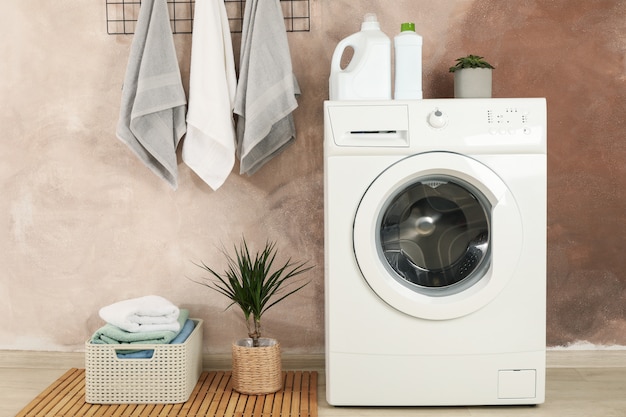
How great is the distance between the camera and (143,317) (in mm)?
2266

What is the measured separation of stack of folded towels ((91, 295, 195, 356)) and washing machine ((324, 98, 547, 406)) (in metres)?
0.51

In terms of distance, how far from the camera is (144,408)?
2.16 metres

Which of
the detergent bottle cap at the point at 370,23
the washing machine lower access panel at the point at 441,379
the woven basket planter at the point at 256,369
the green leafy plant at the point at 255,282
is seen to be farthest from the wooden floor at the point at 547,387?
the detergent bottle cap at the point at 370,23

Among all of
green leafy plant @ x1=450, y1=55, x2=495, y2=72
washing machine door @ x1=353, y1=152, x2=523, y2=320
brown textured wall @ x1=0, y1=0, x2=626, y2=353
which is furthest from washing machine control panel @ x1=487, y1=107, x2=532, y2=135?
brown textured wall @ x1=0, y1=0, x2=626, y2=353

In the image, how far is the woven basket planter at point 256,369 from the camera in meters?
2.25

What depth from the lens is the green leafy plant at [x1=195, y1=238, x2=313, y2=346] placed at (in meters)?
2.29

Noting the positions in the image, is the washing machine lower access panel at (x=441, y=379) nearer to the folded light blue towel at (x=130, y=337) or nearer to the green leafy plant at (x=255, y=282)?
the green leafy plant at (x=255, y=282)

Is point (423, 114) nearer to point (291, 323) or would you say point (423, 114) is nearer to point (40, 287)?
point (291, 323)

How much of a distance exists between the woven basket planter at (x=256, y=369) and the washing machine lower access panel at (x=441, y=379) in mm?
242

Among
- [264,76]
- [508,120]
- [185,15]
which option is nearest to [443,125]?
[508,120]

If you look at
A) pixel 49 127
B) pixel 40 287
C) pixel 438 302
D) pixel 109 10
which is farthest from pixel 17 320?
pixel 438 302

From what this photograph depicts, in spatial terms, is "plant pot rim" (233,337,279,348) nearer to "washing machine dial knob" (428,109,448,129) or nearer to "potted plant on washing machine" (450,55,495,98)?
"washing machine dial knob" (428,109,448,129)

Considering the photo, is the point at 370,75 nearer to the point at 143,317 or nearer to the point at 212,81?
the point at 212,81

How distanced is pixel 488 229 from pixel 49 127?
155 cm
